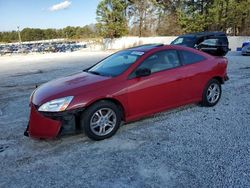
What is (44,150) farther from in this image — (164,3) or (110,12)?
(164,3)

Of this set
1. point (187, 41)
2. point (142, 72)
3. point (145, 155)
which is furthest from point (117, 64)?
point (187, 41)

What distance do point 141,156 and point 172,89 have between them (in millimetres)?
1784

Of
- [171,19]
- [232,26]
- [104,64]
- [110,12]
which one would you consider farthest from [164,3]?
[104,64]

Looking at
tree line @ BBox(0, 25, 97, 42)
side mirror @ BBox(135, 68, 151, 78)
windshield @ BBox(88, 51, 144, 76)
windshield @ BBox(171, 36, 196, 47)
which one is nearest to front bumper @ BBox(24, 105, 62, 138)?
windshield @ BBox(88, 51, 144, 76)

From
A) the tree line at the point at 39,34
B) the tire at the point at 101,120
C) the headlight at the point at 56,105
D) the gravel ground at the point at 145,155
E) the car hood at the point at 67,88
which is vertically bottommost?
the gravel ground at the point at 145,155

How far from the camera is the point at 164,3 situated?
4419 cm

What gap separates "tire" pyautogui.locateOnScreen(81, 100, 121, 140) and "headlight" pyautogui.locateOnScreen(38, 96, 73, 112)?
0.32 metres

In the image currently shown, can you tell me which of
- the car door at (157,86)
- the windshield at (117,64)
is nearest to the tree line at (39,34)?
the windshield at (117,64)

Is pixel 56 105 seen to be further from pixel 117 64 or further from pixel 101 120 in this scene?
pixel 117 64

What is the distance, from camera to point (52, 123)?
421 centimetres

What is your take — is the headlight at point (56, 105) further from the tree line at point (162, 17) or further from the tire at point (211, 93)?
the tree line at point (162, 17)

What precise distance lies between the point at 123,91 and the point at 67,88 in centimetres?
90

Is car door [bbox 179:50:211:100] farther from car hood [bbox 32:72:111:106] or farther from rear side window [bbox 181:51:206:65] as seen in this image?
car hood [bbox 32:72:111:106]

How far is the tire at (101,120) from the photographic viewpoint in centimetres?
439
